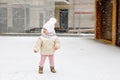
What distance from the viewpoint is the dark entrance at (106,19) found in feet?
70.7

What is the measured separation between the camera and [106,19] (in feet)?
74.4

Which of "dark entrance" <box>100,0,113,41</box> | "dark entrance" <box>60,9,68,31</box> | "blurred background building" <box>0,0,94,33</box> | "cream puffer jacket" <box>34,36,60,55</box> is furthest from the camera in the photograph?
"dark entrance" <box>60,9,68,31</box>

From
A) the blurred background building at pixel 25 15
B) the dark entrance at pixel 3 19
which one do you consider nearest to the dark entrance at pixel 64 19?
the blurred background building at pixel 25 15

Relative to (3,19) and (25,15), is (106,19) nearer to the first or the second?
(25,15)

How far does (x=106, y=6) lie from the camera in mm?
22578

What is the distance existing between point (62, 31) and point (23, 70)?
24754 mm

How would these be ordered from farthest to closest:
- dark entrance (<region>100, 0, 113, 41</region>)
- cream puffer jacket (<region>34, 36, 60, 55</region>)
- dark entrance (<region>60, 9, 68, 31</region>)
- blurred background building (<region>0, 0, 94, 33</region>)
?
dark entrance (<region>60, 9, 68, 31</region>) < blurred background building (<region>0, 0, 94, 33</region>) < dark entrance (<region>100, 0, 113, 41</region>) < cream puffer jacket (<region>34, 36, 60, 55</region>)

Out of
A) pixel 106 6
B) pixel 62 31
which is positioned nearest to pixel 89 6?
pixel 62 31

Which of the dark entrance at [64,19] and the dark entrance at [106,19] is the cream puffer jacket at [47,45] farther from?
the dark entrance at [64,19]

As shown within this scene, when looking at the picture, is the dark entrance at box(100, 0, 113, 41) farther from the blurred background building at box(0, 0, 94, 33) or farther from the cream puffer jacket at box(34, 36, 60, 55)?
the cream puffer jacket at box(34, 36, 60, 55)

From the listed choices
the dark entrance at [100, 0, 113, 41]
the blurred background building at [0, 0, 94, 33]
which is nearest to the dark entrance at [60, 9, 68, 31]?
the blurred background building at [0, 0, 94, 33]

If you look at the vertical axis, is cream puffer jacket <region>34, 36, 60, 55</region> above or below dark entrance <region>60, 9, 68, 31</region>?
below

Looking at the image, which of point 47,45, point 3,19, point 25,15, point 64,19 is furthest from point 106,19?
point 64,19

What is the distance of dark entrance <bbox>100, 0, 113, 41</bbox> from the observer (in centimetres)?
2156
